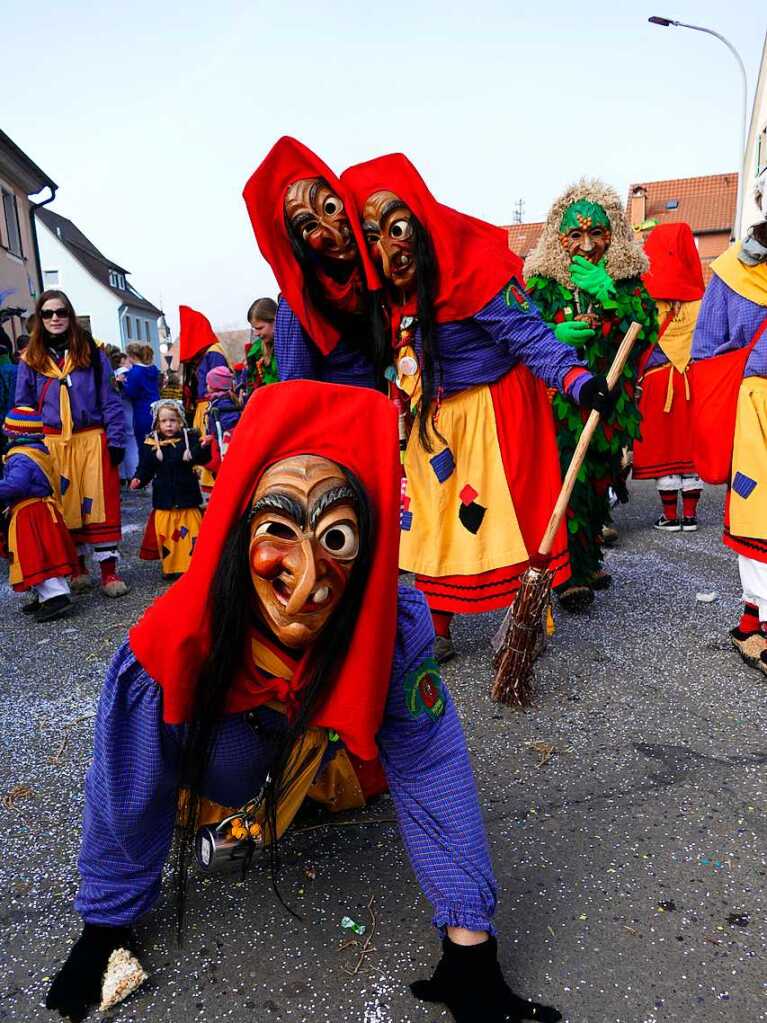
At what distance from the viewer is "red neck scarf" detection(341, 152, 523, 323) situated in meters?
2.85

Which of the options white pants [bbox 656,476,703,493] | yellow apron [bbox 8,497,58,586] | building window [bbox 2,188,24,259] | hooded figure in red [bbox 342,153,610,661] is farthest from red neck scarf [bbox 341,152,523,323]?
building window [bbox 2,188,24,259]

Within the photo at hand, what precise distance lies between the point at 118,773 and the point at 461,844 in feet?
2.39

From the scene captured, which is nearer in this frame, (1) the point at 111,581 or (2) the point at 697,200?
(1) the point at 111,581

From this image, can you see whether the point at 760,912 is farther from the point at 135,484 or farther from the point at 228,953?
the point at 135,484

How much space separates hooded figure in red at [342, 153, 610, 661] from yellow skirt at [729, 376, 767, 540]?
0.70 metres

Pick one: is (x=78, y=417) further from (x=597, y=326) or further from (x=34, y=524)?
(x=597, y=326)

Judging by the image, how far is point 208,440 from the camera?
5.86 m

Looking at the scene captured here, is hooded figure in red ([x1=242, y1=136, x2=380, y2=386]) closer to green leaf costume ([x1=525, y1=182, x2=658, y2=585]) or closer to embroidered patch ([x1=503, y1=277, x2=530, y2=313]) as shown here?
embroidered patch ([x1=503, y1=277, x2=530, y2=313])

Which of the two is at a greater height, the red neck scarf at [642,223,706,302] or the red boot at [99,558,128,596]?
the red neck scarf at [642,223,706,302]

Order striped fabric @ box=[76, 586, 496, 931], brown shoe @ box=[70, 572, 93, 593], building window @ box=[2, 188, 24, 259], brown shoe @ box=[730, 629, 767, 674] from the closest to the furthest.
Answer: striped fabric @ box=[76, 586, 496, 931] → brown shoe @ box=[730, 629, 767, 674] → brown shoe @ box=[70, 572, 93, 593] → building window @ box=[2, 188, 24, 259]

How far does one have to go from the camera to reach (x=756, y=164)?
1656cm

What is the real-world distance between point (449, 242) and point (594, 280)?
1.35m

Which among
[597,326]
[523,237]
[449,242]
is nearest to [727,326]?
[597,326]

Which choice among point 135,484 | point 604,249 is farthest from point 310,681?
point 135,484
